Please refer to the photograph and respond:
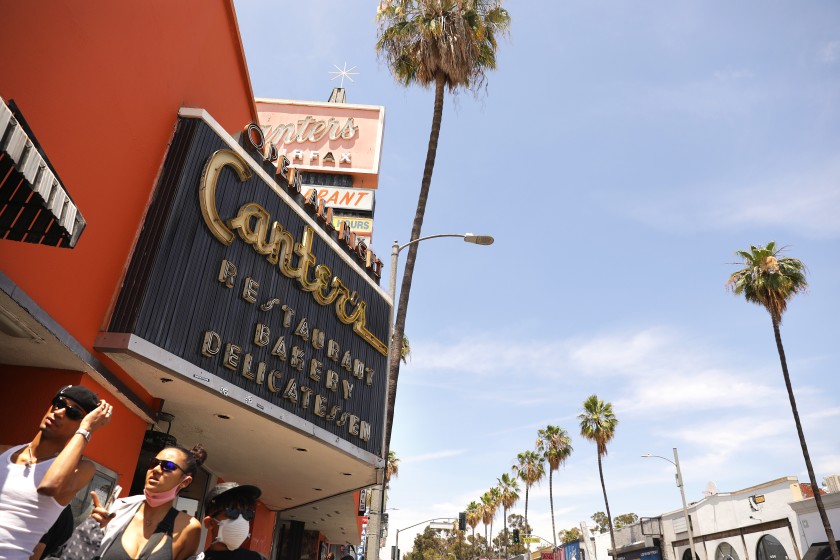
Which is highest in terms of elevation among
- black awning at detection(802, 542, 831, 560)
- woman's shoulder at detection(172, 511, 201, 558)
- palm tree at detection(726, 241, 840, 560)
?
palm tree at detection(726, 241, 840, 560)

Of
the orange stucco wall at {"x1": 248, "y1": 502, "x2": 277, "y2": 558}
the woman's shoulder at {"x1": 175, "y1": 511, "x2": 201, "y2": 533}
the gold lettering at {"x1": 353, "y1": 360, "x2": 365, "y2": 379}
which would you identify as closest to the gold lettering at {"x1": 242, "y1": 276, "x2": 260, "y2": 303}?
the gold lettering at {"x1": 353, "y1": 360, "x2": 365, "y2": 379}

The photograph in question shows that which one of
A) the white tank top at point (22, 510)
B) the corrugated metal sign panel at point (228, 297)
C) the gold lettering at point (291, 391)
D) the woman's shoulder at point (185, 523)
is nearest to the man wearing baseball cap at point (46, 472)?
the white tank top at point (22, 510)

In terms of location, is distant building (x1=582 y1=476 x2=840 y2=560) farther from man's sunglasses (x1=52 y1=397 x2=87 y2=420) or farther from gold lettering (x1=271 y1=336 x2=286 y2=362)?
man's sunglasses (x1=52 y1=397 x2=87 y2=420)

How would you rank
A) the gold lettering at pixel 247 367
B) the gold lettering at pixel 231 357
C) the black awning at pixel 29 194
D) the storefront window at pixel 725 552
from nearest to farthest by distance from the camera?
the black awning at pixel 29 194, the gold lettering at pixel 231 357, the gold lettering at pixel 247 367, the storefront window at pixel 725 552

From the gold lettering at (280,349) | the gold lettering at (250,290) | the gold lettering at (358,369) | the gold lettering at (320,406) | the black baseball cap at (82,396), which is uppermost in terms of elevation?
the gold lettering at (358,369)

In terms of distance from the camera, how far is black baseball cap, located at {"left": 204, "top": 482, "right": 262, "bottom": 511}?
364cm

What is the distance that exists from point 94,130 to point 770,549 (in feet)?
118

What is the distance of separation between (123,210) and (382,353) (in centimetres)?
874

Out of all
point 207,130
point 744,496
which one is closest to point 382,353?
point 207,130

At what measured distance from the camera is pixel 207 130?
31.7ft

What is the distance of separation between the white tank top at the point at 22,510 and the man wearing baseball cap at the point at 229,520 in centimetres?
88

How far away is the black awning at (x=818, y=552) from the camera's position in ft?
85.0

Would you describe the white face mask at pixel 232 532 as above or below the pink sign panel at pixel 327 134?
below

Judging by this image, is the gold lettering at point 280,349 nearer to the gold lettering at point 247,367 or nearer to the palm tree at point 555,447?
the gold lettering at point 247,367
